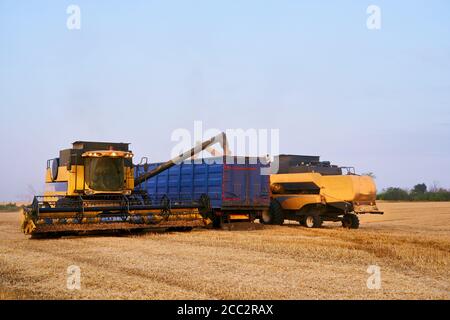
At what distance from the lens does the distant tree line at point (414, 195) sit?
6856 centimetres

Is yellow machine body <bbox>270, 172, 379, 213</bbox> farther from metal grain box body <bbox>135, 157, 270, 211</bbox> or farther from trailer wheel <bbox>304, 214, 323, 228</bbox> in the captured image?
metal grain box body <bbox>135, 157, 270, 211</bbox>

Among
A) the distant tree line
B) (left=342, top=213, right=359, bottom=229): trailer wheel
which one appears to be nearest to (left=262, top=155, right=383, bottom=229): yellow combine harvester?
(left=342, top=213, right=359, bottom=229): trailer wheel

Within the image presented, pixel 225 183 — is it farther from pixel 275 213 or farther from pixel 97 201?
pixel 97 201

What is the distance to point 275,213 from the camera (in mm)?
25750

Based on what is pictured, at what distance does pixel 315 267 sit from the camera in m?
12.4

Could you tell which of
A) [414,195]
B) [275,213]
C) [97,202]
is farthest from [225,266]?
[414,195]

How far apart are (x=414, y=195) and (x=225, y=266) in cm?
6318

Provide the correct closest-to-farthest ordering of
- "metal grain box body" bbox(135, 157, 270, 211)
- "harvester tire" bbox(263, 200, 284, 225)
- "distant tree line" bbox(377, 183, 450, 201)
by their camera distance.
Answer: "metal grain box body" bbox(135, 157, 270, 211)
"harvester tire" bbox(263, 200, 284, 225)
"distant tree line" bbox(377, 183, 450, 201)

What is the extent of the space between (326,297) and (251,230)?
542 inches

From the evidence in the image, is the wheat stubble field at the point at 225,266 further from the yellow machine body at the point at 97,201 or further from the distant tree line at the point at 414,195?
the distant tree line at the point at 414,195

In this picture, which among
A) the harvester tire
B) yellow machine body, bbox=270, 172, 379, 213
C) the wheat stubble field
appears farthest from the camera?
the harvester tire

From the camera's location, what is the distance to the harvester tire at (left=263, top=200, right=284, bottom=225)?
2567 centimetres

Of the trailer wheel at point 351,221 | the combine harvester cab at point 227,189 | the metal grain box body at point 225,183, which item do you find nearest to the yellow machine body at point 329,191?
the trailer wheel at point 351,221
